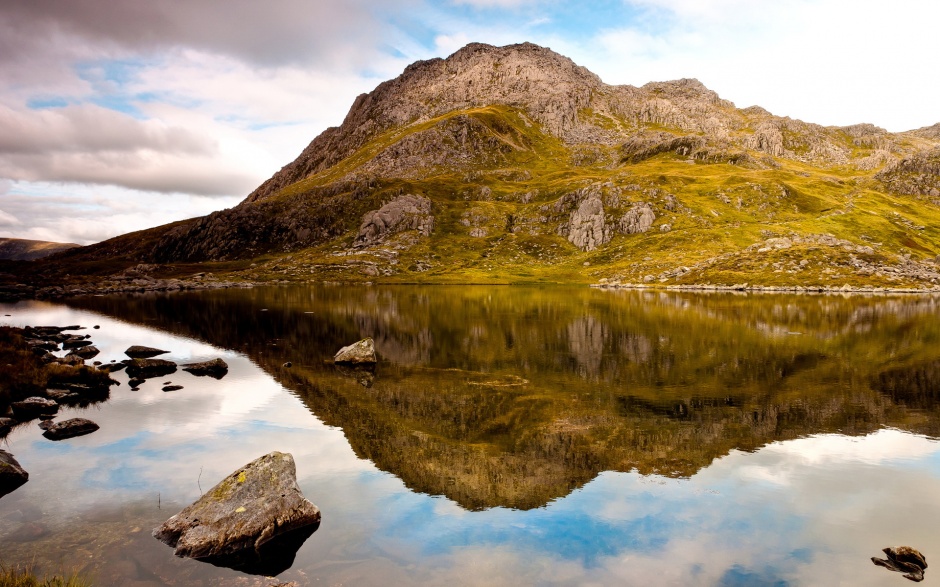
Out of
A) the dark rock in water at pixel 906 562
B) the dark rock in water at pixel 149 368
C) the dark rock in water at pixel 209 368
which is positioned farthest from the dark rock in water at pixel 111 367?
the dark rock in water at pixel 906 562

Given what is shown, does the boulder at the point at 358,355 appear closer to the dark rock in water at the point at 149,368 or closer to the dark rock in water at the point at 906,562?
the dark rock in water at the point at 149,368

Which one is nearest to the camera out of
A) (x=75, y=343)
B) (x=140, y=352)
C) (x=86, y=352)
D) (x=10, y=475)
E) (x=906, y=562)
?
(x=906, y=562)

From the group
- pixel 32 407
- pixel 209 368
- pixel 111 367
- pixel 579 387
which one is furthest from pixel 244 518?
pixel 111 367

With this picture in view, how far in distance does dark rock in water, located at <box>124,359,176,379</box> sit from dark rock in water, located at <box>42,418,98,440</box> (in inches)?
595

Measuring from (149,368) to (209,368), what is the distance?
5.55 meters

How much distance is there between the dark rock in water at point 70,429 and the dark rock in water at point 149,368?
15111 millimetres

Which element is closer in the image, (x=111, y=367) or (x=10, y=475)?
(x=10, y=475)

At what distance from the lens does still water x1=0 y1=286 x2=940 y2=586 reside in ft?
52.3

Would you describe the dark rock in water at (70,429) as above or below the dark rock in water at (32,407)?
below

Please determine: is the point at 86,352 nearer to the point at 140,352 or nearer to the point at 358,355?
the point at 140,352

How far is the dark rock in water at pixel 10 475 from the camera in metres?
20.9

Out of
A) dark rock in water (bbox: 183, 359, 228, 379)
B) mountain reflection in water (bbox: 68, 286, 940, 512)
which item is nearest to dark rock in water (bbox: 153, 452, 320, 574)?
mountain reflection in water (bbox: 68, 286, 940, 512)

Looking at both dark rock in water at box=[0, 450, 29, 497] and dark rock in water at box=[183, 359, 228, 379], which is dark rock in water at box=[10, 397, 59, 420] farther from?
dark rock in water at box=[0, 450, 29, 497]

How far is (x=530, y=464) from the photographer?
23.5m
